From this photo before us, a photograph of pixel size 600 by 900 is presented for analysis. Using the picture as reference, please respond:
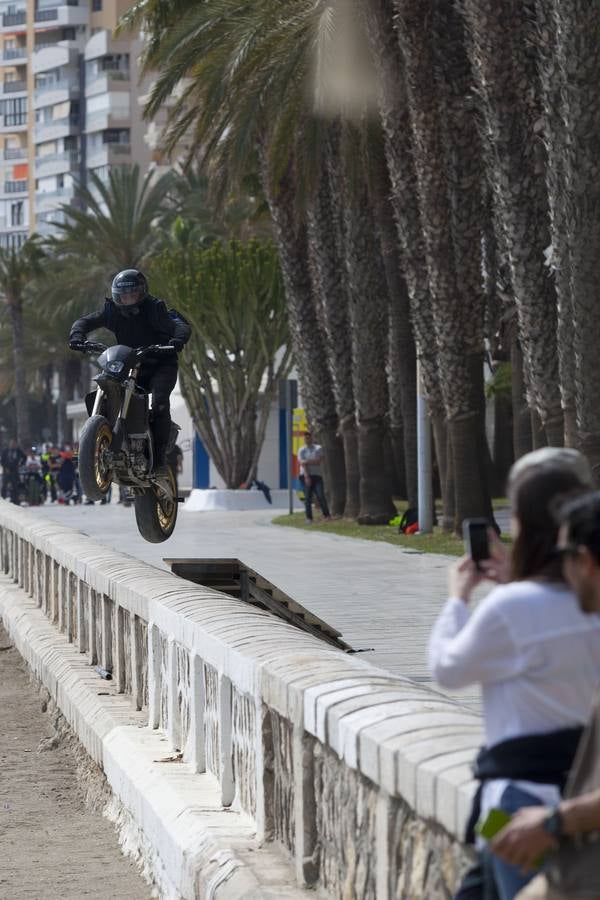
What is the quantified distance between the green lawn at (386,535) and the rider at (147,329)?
38.1 ft

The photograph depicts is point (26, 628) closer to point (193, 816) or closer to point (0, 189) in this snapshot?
point (193, 816)

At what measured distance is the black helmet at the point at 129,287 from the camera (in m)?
9.95

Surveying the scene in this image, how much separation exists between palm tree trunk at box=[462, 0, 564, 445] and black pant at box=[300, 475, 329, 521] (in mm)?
10612

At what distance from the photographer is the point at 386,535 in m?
27.4

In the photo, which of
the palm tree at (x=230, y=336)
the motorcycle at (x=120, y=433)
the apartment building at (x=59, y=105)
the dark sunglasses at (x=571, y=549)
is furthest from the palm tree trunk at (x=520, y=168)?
the apartment building at (x=59, y=105)

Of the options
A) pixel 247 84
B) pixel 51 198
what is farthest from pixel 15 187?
pixel 247 84

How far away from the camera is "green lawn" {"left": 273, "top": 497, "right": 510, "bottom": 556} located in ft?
78.4

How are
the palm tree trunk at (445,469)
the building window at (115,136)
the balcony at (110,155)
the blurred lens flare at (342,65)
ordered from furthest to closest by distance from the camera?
the building window at (115,136)
the balcony at (110,155)
the palm tree trunk at (445,469)
the blurred lens flare at (342,65)

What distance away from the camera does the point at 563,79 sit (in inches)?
753

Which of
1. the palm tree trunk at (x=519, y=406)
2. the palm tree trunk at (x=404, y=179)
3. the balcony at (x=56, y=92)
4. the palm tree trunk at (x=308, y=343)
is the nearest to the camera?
the palm tree trunk at (x=404, y=179)

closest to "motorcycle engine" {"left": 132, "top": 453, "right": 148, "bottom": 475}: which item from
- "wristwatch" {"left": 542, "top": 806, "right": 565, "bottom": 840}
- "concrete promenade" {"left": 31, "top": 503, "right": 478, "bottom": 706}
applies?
"concrete promenade" {"left": 31, "top": 503, "right": 478, "bottom": 706}

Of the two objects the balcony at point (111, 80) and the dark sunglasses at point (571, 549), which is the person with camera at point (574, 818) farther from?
the balcony at point (111, 80)

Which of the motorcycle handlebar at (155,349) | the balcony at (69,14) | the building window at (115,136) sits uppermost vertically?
the balcony at (69,14)

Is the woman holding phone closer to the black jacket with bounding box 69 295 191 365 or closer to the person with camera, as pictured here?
the person with camera
